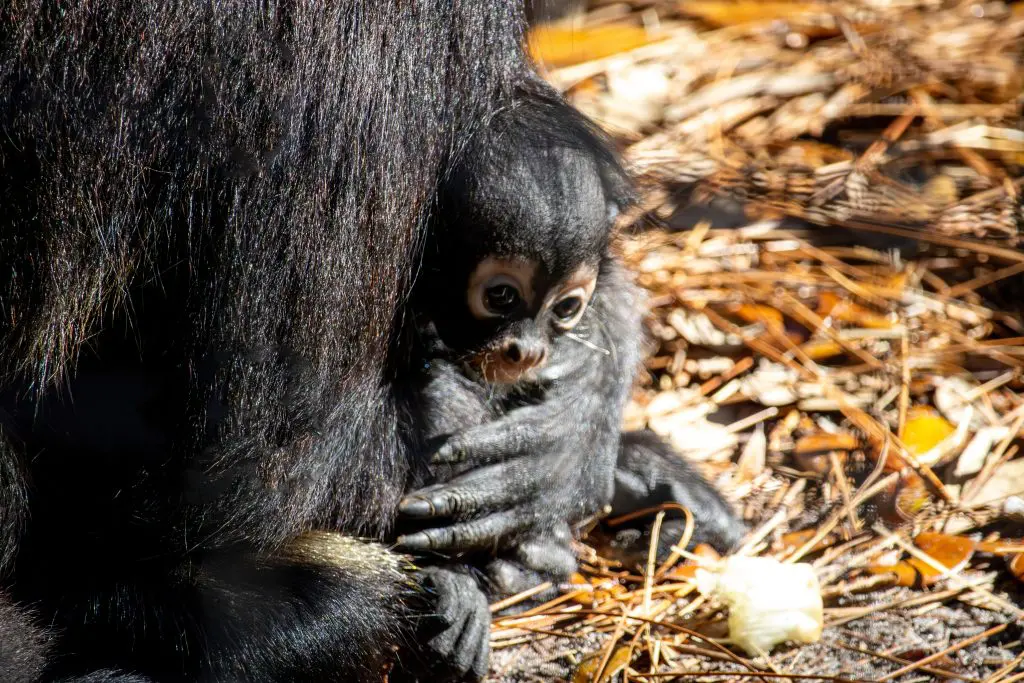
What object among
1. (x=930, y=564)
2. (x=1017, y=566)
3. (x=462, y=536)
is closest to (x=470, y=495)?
(x=462, y=536)

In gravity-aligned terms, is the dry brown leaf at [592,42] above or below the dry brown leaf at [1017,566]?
above

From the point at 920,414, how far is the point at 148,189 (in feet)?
6.21

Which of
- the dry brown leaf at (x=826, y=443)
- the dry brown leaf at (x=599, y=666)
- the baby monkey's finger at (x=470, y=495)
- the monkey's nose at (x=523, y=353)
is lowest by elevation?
the dry brown leaf at (x=826, y=443)

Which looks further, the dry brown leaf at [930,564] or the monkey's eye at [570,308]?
the dry brown leaf at [930,564]

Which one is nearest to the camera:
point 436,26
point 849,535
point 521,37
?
point 436,26

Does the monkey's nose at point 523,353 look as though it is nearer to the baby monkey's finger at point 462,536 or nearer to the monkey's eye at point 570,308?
the monkey's eye at point 570,308

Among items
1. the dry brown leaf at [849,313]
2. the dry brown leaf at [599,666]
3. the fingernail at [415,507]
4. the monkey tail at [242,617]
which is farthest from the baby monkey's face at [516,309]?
the dry brown leaf at [849,313]

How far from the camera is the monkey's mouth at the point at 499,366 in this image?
6.37 feet

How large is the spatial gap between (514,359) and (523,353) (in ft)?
0.07

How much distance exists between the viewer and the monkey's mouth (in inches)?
76.4

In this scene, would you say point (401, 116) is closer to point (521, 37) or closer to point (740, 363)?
point (521, 37)

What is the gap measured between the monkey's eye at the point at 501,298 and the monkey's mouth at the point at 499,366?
84 millimetres

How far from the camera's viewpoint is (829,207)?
10.5 ft

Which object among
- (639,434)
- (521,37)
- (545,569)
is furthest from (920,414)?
(521,37)
